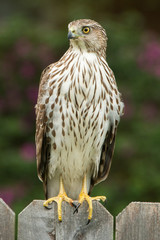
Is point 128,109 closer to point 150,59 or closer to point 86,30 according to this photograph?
point 150,59

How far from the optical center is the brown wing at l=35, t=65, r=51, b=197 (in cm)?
433

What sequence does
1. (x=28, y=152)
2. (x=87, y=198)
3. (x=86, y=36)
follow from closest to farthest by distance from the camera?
(x=87, y=198) < (x=86, y=36) < (x=28, y=152)

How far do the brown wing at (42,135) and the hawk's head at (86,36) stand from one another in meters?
0.27

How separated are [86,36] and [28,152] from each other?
2.58 metres

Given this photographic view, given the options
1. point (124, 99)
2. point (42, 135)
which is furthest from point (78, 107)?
point (124, 99)

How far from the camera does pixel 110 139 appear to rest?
4.55m

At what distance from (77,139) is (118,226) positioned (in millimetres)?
1338

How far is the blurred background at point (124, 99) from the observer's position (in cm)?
651

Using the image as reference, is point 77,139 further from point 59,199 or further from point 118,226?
point 118,226

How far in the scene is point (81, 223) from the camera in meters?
3.18

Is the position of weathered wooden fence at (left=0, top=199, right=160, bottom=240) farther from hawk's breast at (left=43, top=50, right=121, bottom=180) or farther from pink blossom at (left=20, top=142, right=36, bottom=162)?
pink blossom at (left=20, top=142, right=36, bottom=162)

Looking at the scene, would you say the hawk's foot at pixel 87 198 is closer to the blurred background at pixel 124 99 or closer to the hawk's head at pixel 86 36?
the hawk's head at pixel 86 36

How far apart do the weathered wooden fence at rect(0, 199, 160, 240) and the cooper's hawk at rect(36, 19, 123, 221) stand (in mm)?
930

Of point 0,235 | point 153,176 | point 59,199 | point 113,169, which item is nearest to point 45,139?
point 59,199
